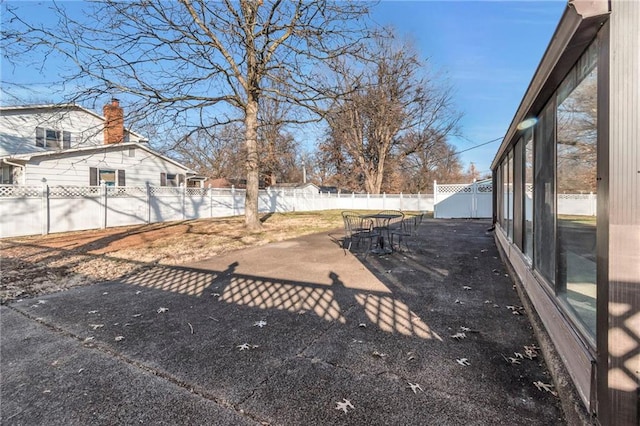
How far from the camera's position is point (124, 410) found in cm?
200

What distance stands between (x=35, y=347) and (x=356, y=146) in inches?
933

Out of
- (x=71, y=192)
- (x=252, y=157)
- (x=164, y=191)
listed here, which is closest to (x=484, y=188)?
(x=252, y=157)

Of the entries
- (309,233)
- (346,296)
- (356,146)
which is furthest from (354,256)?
(356,146)

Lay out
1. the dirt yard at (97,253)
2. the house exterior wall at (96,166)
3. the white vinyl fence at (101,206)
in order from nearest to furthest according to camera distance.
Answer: the dirt yard at (97,253) → the white vinyl fence at (101,206) → the house exterior wall at (96,166)

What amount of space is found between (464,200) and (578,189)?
15986 mm

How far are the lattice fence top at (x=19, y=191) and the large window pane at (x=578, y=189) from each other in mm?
13201

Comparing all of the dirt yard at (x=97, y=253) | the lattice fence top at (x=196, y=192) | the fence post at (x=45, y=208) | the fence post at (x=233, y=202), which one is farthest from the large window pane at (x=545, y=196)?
the fence post at (x=233, y=202)

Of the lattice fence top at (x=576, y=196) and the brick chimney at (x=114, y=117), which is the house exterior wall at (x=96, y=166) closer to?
the brick chimney at (x=114, y=117)

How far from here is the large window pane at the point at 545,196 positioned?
2629mm

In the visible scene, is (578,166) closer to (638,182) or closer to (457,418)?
(638,182)

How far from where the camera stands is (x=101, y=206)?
11422mm

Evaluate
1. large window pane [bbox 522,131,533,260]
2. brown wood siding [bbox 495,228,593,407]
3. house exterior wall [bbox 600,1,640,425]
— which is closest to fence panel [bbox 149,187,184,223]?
large window pane [bbox 522,131,533,260]

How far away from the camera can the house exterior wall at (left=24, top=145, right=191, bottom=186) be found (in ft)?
41.5

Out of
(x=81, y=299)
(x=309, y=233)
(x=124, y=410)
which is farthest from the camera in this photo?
(x=309, y=233)
